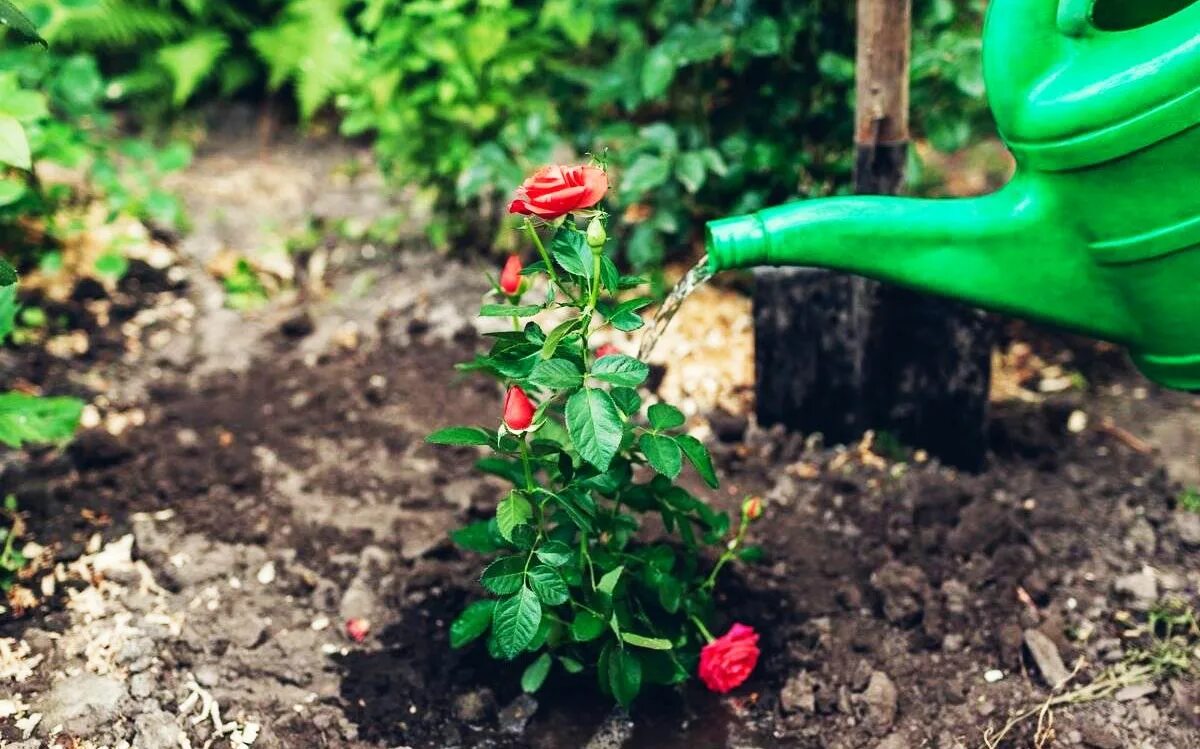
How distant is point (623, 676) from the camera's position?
174cm

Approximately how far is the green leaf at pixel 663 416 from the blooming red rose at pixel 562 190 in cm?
36

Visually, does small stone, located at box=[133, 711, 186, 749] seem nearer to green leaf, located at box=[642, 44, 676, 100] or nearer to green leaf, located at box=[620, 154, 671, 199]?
green leaf, located at box=[620, 154, 671, 199]

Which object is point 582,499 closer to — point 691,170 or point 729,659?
point 729,659

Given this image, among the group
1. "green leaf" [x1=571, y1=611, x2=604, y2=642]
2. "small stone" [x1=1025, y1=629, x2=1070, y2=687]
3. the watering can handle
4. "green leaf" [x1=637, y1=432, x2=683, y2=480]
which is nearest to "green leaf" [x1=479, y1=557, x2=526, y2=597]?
"green leaf" [x1=571, y1=611, x2=604, y2=642]

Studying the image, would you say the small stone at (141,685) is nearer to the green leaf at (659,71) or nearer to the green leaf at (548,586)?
the green leaf at (548,586)

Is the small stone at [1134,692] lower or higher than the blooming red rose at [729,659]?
lower

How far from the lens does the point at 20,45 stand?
341cm

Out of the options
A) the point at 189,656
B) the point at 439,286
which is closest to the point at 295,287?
the point at 439,286

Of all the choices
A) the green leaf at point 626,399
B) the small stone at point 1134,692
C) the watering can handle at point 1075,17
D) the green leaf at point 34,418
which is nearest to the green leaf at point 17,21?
the green leaf at point 34,418

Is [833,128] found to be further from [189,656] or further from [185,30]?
[185,30]

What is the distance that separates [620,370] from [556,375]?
0.10 m

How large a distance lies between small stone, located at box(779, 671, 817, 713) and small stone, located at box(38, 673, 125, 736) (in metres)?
1.10

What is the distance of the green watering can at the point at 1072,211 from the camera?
162 centimetres

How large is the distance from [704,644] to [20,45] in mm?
2869
